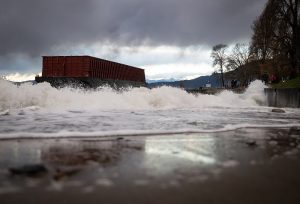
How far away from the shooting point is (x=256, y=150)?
3350mm

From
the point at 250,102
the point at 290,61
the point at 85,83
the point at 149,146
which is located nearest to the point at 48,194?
the point at 149,146

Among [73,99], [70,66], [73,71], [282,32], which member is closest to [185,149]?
[73,99]

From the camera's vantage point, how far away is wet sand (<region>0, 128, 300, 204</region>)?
6.15 ft

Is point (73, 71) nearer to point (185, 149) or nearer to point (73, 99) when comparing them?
point (73, 99)

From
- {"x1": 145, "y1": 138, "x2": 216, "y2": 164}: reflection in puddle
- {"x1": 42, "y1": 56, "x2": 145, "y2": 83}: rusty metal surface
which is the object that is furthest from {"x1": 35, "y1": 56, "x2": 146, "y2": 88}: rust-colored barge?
{"x1": 145, "y1": 138, "x2": 216, "y2": 164}: reflection in puddle

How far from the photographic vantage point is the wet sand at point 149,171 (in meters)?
1.88

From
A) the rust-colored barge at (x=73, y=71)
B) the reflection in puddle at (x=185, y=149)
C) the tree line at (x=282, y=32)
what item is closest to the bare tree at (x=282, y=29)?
the tree line at (x=282, y=32)

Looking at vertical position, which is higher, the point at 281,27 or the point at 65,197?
the point at 281,27

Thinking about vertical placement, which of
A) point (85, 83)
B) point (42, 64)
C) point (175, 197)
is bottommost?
point (175, 197)

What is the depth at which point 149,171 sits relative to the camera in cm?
245

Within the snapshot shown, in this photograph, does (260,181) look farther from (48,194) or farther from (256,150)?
(48,194)

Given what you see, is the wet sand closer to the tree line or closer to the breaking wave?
the breaking wave

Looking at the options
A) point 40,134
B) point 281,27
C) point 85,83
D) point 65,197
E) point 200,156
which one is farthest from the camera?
point 85,83

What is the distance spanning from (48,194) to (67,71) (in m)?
31.5
